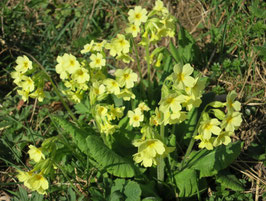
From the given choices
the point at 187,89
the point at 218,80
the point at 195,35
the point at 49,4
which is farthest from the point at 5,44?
the point at 187,89

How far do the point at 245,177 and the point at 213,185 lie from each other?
315 millimetres

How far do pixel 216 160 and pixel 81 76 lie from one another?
1357mm

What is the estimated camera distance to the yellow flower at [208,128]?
2076mm

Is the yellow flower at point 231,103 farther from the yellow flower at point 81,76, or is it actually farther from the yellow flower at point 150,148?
the yellow flower at point 81,76

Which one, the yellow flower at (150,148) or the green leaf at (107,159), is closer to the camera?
the yellow flower at (150,148)

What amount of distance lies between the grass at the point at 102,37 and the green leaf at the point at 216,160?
26 centimetres

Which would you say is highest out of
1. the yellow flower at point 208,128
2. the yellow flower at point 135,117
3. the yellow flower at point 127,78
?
the yellow flower at point 127,78

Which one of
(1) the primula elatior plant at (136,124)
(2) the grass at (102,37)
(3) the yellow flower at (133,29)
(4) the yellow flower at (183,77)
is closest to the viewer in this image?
(4) the yellow flower at (183,77)

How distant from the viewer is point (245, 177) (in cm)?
296

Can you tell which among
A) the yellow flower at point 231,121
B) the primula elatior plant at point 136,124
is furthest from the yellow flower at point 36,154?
the yellow flower at point 231,121

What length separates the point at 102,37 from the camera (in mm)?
4738

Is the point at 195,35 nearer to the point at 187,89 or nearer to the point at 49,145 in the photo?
the point at 187,89

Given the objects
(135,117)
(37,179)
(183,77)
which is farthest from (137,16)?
(37,179)

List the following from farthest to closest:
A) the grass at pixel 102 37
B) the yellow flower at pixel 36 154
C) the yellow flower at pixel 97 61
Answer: the grass at pixel 102 37, the yellow flower at pixel 97 61, the yellow flower at pixel 36 154
